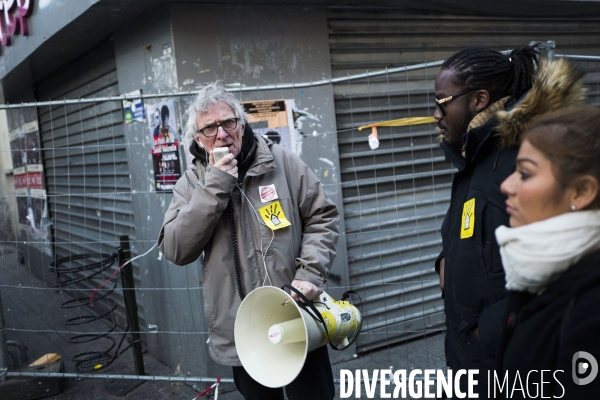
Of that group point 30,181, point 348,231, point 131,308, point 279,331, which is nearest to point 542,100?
point 279,331

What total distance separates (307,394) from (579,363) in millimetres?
1627

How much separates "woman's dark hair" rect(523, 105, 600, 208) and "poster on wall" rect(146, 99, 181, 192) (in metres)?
3.09

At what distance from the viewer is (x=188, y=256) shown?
255 cm

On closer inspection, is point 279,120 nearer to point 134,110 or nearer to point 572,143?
point 134,110

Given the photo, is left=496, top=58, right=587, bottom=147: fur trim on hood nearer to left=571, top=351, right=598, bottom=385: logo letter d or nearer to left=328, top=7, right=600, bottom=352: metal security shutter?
left=571, top=351, right=598, bottom=385: logo letter d

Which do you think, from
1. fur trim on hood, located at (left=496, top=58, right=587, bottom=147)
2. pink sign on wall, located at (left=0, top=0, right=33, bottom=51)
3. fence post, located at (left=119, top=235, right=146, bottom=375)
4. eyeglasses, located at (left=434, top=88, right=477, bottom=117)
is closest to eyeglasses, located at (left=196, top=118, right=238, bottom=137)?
eyeglasses, located at (left=434, top=88, right=477, bottom=117)

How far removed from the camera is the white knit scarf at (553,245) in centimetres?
128

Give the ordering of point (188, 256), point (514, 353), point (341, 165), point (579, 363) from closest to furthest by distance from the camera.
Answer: point (579, 363) < point (514, 353) < point (188, 256) < point (341, 165)

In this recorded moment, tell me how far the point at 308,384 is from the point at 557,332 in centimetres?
158

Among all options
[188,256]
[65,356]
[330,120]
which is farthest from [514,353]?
[65,356]

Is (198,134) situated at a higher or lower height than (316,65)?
lower

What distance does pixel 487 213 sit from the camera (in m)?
1.78

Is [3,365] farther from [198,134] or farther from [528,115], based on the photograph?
[528,115]

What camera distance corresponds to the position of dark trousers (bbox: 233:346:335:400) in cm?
260
